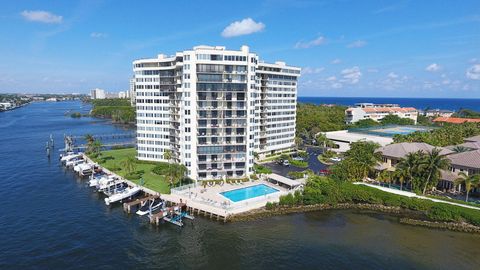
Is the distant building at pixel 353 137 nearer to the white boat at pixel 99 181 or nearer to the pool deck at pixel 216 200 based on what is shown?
the pool deck at pixel 216 200

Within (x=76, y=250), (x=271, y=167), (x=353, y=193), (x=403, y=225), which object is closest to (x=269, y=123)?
(x=271, y=167)

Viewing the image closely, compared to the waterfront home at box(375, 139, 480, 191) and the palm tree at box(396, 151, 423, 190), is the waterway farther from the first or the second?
the waterfront home at box(375, 139, 480, 191)

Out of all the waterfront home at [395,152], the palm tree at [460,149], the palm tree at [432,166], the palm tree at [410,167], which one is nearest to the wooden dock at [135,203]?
the palm tree at [410,167]

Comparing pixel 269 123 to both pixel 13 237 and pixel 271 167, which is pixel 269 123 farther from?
pixel 13 237

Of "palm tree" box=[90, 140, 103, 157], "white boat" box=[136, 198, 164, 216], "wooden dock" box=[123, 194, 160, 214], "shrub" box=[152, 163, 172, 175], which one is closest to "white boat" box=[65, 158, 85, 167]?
"palm tree" box=[90, 140, 103, 157]

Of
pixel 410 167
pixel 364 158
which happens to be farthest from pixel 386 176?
pixel 364 158
